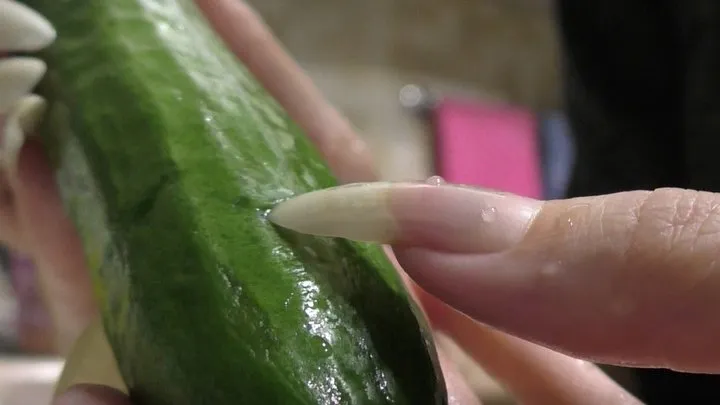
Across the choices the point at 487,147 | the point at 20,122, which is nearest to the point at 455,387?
the point at 20,122

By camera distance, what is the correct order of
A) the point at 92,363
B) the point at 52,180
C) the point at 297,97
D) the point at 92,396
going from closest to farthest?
the point at 92,396
the point at 92,363
the point at 52,180
the point at 297,97

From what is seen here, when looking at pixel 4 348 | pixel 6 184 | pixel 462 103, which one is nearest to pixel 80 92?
pixel 6 184

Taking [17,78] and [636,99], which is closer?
[17,78]

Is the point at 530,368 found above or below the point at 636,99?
below

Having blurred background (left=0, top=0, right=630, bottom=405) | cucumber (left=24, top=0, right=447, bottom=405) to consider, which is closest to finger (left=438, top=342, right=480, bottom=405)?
cucumber (left=24, top=0, right=447, bottom=405)

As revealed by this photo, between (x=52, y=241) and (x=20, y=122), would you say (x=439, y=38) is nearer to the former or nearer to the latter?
(x=52, y=241)

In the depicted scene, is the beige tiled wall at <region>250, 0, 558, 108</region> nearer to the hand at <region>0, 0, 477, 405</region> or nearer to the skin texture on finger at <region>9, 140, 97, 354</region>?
the hand at <region>0, 0, 477, 405</region>

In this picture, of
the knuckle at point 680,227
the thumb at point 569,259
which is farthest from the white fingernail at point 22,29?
the knuckle at point 680,227
